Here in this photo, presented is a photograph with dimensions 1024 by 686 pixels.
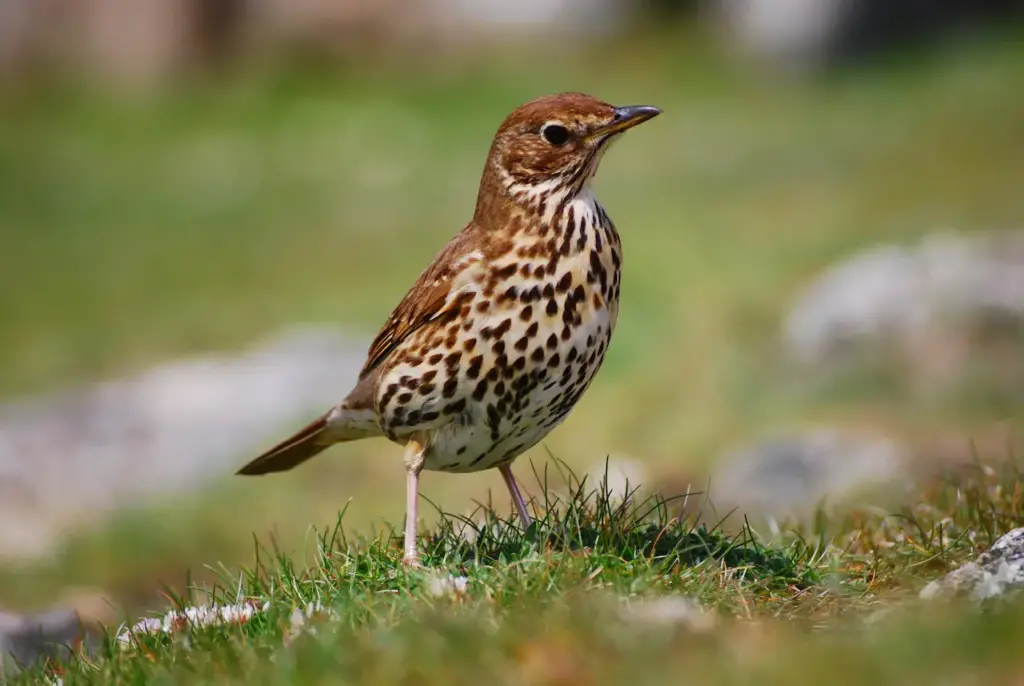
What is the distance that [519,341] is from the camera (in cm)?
620

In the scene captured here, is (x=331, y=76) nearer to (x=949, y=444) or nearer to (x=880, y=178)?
(x=880, y=178)

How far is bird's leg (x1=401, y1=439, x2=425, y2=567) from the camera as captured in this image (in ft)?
20.2

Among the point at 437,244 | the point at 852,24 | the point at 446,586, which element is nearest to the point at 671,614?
the point at 446,586

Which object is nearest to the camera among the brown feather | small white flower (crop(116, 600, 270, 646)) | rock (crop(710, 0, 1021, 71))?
small white flower (crop(116, 600, 270, 646))

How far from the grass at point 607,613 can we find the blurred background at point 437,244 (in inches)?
85.3

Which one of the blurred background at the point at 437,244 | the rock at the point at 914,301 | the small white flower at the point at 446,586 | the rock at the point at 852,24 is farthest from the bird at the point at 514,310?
the rock at the point at 852,24

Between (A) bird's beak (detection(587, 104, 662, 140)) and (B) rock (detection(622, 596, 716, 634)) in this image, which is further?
(A) bird's beak (detection(587, 104, 662, 140))

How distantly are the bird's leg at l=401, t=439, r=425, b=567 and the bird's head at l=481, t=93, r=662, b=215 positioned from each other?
47.2 inches

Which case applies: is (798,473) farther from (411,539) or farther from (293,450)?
(411,539)

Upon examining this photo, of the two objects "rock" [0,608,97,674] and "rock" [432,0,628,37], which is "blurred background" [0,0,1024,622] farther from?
"rock" [0,608,97,674]

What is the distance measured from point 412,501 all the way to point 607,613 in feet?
5.22

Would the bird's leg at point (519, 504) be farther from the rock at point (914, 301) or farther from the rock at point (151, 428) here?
the rock at point (151, 428)

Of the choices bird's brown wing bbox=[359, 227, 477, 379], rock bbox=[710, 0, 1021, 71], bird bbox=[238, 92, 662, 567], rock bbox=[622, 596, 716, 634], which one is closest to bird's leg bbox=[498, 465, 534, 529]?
bird bbox=[238, 92, 662, 567]

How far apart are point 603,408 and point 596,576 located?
28.6 feet
